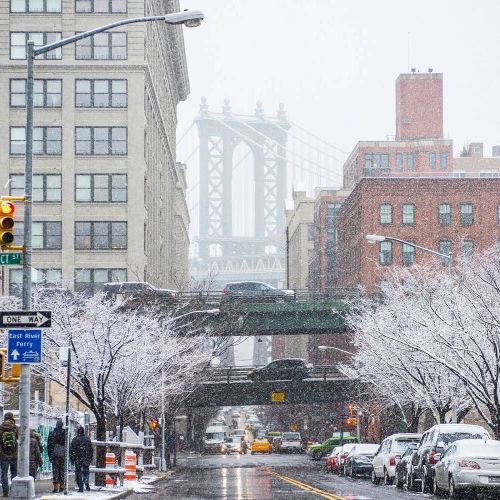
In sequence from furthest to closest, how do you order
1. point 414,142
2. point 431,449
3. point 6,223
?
point 414,142 → point 431,449 → point 6,223

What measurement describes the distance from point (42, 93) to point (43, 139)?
3070mm

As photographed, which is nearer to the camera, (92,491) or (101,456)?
(92,491)

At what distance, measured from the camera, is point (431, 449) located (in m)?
35.2

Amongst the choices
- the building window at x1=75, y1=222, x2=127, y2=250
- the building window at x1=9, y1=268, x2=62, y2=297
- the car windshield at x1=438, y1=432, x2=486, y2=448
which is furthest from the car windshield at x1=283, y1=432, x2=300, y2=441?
the car windshield at x1=438, y1=432, x2=486, y2=448

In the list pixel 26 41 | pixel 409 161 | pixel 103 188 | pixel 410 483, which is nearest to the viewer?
Answer: pixel 410 483

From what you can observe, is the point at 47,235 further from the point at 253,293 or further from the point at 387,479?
the point at 387,479

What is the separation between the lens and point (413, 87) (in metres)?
141

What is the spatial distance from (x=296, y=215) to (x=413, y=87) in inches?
2017

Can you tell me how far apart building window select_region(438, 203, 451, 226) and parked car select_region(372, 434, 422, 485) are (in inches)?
2593

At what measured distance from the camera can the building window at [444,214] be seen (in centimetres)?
10838

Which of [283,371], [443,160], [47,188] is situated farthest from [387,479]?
[443,160]

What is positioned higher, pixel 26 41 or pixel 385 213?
pixel 26 41

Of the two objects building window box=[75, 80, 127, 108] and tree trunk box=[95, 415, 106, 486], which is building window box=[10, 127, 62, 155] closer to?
building window box=[75, 80, 127, 108]

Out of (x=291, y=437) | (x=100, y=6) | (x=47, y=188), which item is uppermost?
(x=100, y=6)
